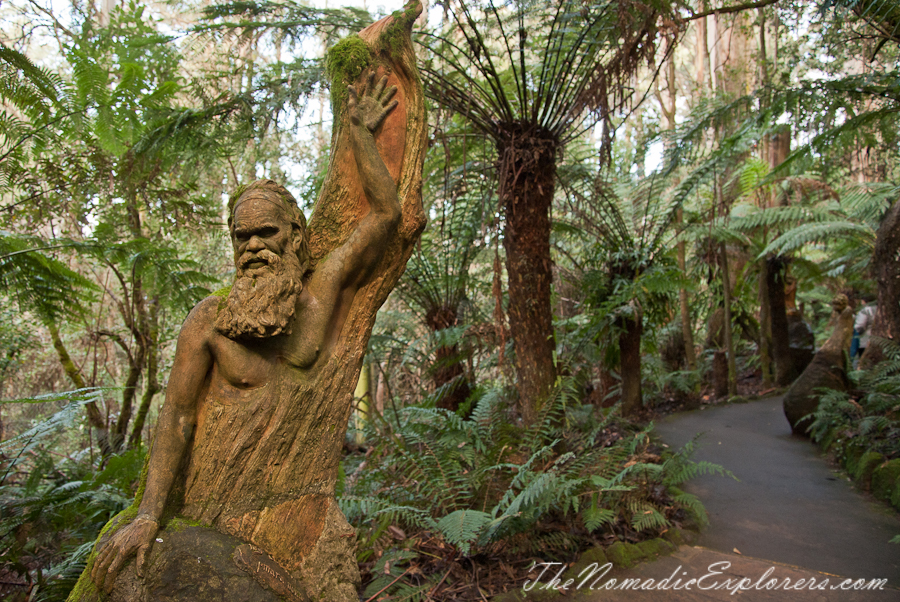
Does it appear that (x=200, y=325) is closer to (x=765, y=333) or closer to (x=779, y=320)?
(x=779, y=320)

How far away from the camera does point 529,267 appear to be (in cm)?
443

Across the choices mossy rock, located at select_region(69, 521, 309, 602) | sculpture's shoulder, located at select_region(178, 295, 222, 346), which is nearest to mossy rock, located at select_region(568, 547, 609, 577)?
mossy rock, located at select_region(69, 521, 309, 602)

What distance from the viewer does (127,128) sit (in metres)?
3.48

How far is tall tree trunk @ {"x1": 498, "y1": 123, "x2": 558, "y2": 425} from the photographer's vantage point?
444cm

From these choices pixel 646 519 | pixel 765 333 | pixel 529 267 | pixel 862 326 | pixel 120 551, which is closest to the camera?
pixel 120 551

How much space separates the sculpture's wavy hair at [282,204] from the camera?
1986mm

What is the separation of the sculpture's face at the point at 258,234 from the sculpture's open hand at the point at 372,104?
558 millimetres

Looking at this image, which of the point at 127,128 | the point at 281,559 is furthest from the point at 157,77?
Result: the point at 281,559

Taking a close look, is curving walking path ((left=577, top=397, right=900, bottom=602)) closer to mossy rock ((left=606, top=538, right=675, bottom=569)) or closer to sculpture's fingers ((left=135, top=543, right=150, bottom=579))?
mossy rock ((left=606, top=538, right=675, bottom=569))

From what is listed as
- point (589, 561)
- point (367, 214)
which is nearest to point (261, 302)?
point (367, 214)

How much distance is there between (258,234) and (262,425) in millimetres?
688

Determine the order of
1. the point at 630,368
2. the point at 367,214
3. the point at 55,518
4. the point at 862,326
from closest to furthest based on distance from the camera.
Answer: the point at 367,214 < the point at 55,518 < the point at 630,368 < the point at 862,326

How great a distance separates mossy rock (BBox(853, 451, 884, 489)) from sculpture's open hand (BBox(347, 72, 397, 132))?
5048 mm

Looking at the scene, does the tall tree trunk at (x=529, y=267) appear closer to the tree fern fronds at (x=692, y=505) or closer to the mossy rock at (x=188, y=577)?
the tree fern fronds at (x=692, y=505)
